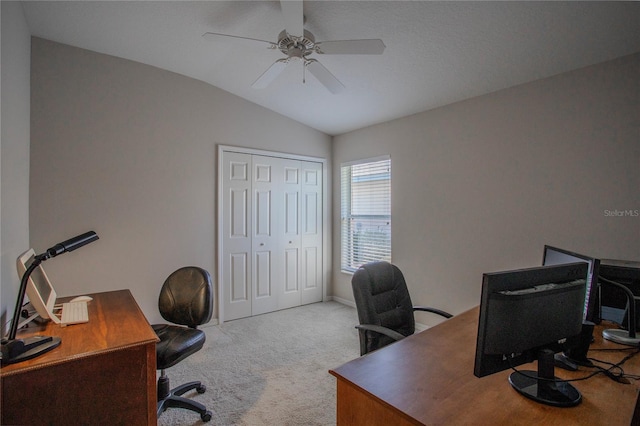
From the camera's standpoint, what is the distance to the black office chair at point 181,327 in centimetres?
196

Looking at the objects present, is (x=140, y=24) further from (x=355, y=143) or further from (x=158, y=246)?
(x=355, y=143)

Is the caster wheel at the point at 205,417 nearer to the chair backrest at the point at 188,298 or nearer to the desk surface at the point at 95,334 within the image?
the chair backrest at the point at 188,298

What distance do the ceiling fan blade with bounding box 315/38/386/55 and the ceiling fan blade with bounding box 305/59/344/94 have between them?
0.40 feet

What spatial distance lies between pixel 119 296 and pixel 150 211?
1.25 m

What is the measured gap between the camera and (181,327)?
7.50 ft

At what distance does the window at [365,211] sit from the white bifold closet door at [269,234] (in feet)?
1.37

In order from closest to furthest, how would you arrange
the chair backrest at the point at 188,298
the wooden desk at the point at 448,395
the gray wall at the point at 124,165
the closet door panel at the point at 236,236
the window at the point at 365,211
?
the wooden desk at the point at 448,395, the chair backrest at the point at 188,298, the gray wall at the point at 124,165, the closet door panel at the point at 236,236, the window at the point at 365,211

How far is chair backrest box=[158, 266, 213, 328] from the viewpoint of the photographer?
7.49 ft

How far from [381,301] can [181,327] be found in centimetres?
150

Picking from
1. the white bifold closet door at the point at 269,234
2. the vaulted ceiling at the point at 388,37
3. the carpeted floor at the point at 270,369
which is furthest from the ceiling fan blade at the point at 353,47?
the carpeted floor at the point at 270,369

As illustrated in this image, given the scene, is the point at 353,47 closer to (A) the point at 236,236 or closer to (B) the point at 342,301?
(A) the point at 236,236

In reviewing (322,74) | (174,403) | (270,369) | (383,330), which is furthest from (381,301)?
(322,74)

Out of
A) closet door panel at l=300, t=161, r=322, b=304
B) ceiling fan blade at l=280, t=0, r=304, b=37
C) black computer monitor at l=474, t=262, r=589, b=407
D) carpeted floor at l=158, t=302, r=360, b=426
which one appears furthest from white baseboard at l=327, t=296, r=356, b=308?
ceiling fan blade at l=280, t=0, r=304, b=37

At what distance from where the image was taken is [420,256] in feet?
11.9
